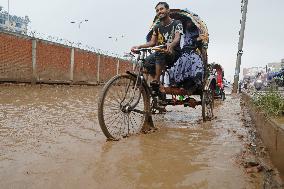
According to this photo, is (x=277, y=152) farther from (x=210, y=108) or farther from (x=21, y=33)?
(x=21, y=33)

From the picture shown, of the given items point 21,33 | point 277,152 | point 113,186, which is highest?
point 21,33

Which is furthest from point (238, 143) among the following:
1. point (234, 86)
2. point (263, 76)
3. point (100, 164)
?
point (263, 76)

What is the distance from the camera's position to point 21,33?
507 inches

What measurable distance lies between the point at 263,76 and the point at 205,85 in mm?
17459

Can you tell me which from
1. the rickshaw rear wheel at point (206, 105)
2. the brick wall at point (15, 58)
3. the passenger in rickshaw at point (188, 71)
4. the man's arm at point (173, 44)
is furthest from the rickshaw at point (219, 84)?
the man's arm at point (173, 44)

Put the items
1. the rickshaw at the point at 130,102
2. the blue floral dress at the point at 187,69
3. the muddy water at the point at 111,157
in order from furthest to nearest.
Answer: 1. the blue floral dress at the point at 187,69
2. the rickshaw at the point at 130,102
3. the muddy water at the point at 111,157

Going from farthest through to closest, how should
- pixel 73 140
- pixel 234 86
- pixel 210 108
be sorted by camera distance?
pixel 234 86 → pixel 210 108 → pixel 73 140

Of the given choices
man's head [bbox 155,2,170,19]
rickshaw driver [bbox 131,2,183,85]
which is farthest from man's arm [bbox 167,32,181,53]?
man's head [bbox 155,2,170,19]

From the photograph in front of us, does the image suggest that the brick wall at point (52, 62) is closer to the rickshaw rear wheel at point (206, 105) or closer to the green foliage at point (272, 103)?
the rickshaw rear wheel at point (206, 105)

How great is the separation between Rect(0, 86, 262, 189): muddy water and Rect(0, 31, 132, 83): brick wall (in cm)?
745

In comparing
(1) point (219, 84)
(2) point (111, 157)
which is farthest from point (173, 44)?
(1) point (219, 84)

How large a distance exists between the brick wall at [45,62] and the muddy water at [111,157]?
7446 mm

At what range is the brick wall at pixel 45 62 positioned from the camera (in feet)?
40.0

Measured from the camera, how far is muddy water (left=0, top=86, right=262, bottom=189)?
262 centimetres
